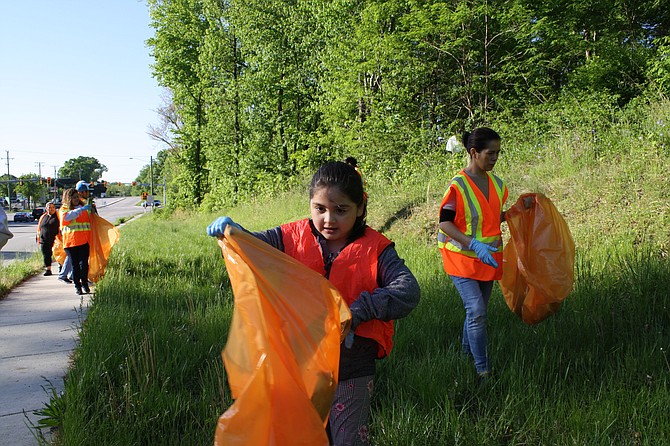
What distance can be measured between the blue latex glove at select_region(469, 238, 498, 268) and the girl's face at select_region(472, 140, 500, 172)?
2.05 ft

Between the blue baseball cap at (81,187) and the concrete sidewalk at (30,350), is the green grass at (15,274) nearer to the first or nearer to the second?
the concrete sidewalk at (30,350)

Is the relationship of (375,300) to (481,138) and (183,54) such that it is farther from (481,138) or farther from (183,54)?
(183,54)

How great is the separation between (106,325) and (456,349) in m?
2.88

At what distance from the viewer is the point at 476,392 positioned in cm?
343

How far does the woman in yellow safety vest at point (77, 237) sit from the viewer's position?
831 centimetres

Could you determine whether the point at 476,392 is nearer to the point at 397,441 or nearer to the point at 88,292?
the point at 397,441

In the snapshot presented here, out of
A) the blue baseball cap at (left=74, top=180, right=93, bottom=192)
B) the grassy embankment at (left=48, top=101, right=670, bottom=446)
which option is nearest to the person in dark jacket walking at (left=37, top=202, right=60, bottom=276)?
the blue baseball cap at (left=74, top=180, right=93, bottom=192)

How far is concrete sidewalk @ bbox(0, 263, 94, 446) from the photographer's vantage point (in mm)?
3584

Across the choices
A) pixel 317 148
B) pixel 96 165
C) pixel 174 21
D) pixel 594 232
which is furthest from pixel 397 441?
pixel 96 165

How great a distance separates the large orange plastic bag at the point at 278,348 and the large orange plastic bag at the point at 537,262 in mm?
2571

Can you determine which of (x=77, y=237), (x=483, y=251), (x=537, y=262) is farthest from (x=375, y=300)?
(x=77, y=237)

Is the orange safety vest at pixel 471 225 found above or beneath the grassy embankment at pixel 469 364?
above

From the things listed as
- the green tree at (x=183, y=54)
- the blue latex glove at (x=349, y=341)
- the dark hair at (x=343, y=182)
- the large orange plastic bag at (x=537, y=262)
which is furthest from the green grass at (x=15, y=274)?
the green tree at (x=183, y=54)

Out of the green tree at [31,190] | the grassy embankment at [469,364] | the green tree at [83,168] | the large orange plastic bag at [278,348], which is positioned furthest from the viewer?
the green tree at [83,168]
